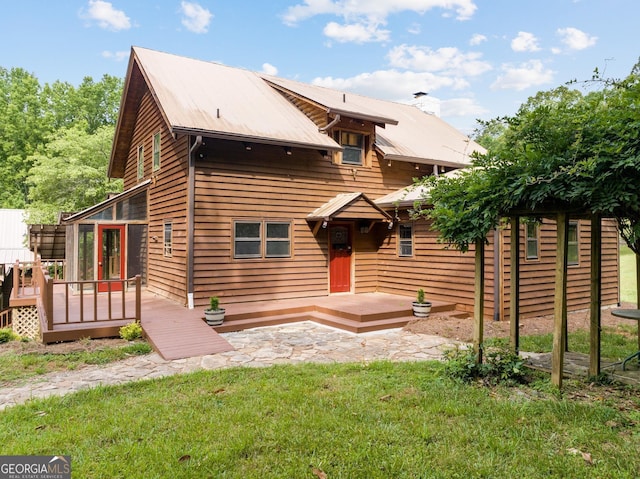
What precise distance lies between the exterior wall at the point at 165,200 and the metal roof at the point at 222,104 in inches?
34.7

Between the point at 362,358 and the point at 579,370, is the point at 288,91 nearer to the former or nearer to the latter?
the point at 362,358

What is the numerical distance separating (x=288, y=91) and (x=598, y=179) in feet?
34.8

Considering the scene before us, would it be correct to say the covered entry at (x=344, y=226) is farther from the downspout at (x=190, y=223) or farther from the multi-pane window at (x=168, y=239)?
the multi-pane window at (x=168, y=239)

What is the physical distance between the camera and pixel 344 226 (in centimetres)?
1163

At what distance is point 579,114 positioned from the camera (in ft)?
12.7

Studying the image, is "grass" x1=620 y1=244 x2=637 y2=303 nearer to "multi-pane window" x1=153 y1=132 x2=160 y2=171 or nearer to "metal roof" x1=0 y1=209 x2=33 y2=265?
"multi-pane window" x1=153 y1=132 x2=160 y2=171

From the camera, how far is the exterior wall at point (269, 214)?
372 inches

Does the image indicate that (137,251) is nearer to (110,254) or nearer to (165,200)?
(110,254)

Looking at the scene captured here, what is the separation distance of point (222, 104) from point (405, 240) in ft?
20.2

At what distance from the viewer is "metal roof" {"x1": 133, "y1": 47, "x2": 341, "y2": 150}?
9.36m

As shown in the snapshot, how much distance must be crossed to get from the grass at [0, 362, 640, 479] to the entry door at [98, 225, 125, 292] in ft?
24.8

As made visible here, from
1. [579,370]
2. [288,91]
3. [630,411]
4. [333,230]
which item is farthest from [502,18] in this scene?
[630,411]

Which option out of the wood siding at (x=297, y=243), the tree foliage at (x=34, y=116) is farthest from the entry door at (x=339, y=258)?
the tree foliage at (x=34, y=116)

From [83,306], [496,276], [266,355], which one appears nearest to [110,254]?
[83,306]
